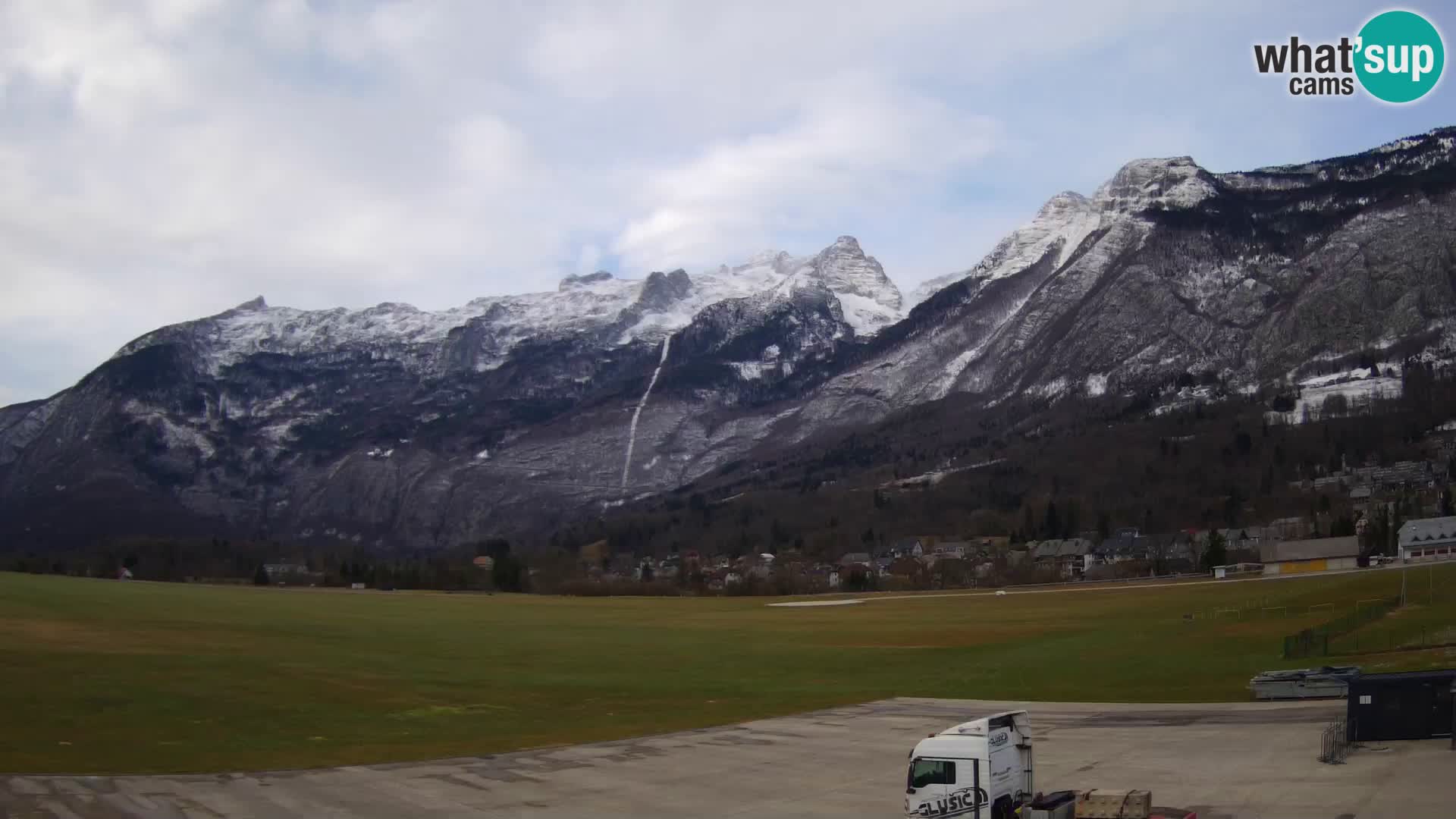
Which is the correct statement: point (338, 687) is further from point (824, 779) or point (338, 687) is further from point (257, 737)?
point (824, 779)

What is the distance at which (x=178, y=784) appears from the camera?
3847cm

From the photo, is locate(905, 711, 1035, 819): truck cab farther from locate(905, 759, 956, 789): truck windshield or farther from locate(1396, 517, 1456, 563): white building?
locate(1396, 517, 1456, 563): white building

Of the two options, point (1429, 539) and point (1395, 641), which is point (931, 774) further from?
point (1429, 539)

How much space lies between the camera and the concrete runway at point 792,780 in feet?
109

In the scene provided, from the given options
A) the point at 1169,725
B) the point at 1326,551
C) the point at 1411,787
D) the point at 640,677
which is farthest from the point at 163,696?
the point at 1326,551

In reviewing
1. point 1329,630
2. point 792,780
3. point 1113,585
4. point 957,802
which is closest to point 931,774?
point 957,802

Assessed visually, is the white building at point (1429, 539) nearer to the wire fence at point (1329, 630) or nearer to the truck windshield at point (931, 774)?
the wire fence at point (1329, 630)

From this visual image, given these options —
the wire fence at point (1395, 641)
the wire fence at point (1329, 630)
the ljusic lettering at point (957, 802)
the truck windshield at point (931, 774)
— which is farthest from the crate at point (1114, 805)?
the wire fence at point (1329, 630)

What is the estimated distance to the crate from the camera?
92.6 feet

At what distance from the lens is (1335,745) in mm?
37938

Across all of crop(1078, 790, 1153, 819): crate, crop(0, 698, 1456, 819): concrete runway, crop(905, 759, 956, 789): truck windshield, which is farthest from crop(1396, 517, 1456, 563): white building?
crop(905, 759, 956, 789): truck windshield

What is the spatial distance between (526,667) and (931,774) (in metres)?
51.9

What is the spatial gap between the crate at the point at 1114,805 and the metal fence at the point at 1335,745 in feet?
38.2

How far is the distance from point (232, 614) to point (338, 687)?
5971 cm
